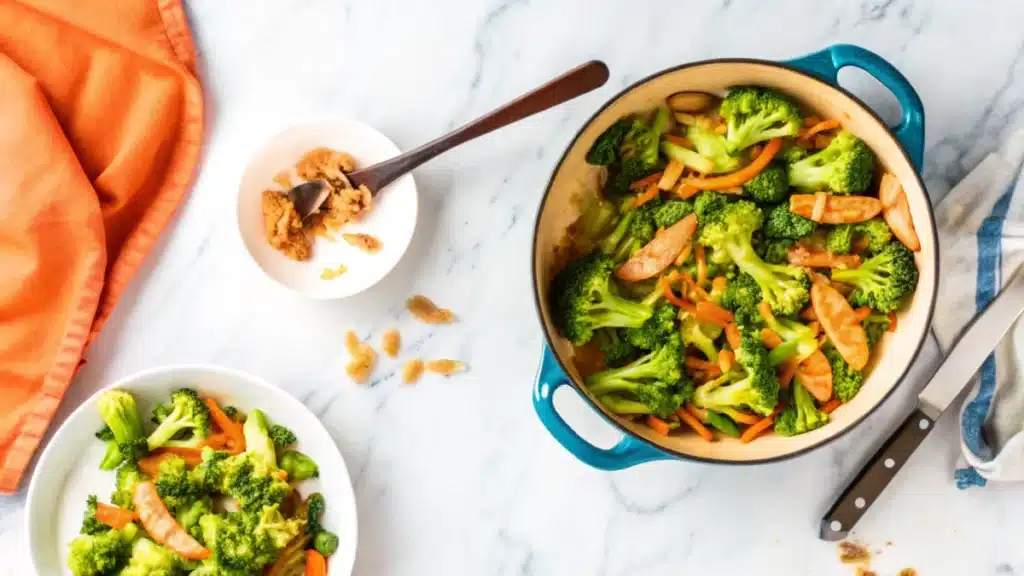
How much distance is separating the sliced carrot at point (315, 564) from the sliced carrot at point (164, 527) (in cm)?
18

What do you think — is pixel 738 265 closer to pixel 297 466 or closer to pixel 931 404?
pixel 931 404

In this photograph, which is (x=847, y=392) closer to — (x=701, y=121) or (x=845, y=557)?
(x=845, y=557)

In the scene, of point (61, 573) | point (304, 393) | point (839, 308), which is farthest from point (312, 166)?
point (839, 308)

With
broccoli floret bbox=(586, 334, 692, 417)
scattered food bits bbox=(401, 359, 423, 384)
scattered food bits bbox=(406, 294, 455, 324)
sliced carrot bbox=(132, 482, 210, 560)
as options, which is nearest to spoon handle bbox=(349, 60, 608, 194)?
scattered food bits bbox=(406, 294, 455, 324)

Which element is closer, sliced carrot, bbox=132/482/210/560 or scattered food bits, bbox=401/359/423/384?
sliced carrot, bbox=132/482/210/560

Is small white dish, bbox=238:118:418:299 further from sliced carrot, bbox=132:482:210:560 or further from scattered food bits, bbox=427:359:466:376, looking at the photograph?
sliced carrot, bbox=132:482:210:560

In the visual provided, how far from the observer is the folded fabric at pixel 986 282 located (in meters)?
1.80

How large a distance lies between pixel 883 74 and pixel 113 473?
1.55 m

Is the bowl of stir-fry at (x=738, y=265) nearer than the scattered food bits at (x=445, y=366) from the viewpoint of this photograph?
Yes

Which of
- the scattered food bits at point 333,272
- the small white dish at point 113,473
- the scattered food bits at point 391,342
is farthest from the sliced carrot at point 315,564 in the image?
the scattered food bits at point 333,272

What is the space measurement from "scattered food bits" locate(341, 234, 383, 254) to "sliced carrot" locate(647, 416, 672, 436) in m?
0.60

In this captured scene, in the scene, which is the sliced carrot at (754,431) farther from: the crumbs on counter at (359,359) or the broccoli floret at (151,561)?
the broccoli floret at (151,561)

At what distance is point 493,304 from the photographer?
1.88 m

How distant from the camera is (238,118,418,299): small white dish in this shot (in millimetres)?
1808
